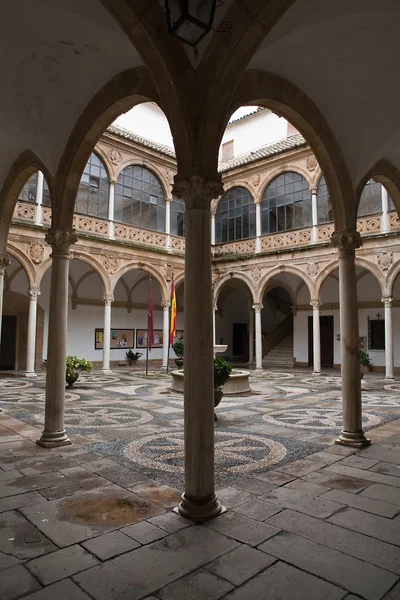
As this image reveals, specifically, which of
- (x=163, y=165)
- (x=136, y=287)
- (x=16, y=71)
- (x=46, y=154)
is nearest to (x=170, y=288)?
(x=136, y=287)

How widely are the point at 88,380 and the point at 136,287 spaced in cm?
791

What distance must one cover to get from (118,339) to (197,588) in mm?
18028

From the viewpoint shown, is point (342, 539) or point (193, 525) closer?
point (342, 539)

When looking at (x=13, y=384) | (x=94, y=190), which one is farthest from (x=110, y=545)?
(x=94, y=190)

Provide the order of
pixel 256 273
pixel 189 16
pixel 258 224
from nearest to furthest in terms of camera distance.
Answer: pixel 189 16 → pixel 256 273 → pixel 258 224

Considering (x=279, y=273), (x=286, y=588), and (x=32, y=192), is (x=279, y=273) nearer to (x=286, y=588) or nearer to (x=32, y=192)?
(x=32, y=192)

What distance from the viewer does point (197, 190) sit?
12.7 feet

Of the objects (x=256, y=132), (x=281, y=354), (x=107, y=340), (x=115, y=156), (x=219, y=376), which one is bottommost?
(x=281, y=354)

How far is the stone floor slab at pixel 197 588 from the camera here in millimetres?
2457

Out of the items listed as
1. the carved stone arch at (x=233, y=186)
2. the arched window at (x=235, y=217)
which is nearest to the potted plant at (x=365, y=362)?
the arched window at (x=235, y=217)

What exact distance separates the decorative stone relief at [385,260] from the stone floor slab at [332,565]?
45.2 feet

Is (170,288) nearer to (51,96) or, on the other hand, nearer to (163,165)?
(163,165)

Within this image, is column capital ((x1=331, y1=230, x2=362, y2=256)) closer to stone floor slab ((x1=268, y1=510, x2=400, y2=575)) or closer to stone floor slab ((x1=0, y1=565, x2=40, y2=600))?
stone floor slab ((x1=268, y1=510, x2=400, y2=575))

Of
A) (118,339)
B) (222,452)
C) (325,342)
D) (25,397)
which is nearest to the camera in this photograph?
(222,452)
